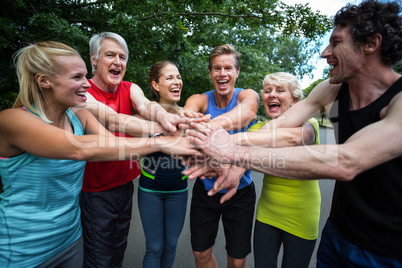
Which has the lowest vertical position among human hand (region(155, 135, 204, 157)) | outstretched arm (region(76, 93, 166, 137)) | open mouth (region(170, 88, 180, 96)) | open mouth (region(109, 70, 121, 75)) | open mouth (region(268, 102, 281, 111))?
human hand (region(155, 135, 204, 157))

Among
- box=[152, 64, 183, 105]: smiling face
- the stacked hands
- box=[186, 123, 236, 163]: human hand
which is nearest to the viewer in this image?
box=[186, 123, 236, 163]: human hand

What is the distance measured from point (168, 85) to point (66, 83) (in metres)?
1.42

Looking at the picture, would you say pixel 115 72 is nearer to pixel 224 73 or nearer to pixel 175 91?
pixel 175 91

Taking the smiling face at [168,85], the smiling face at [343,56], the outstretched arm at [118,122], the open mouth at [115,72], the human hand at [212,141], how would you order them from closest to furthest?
the smiling face at [343,56], the human hand at [212,141], the outstretched arm at [118,122], the open mouth at [115,72], the smiling face at [168,85]

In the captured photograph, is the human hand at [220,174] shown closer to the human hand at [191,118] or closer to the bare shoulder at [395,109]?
the human hand at [191,118]

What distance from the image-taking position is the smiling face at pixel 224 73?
8.37ft

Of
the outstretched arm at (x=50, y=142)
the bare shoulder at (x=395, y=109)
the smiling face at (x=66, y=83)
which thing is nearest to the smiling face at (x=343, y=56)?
the bare shoulder at (x=395, y=109)

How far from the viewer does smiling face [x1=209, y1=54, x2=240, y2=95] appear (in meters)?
2.55

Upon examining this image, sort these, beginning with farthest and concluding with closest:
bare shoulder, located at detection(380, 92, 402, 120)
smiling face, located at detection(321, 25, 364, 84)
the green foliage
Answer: the green foliage
smiling face, located at detection(321, 25, 364, 84)
bare shoulder, located at detection(380, 92, 402, 120)

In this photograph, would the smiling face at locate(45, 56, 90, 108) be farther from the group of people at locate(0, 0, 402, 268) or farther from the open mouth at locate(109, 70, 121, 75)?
the open mouth at locate(109, 70, 121, 75)

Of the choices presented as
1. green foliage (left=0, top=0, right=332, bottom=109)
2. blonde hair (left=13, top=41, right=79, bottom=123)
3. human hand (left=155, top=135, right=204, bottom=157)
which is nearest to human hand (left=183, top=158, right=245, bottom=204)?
human hand (left=155, top=135, right=204, bottom=157)

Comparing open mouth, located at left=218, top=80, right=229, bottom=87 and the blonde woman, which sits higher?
open mouth, located at left=218, top=80, right=229, bottom=87

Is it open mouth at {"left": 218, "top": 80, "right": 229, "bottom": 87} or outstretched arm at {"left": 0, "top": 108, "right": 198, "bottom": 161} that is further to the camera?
open mouth at {"left": 218, "top": 80, "right": 229, "bottom": 87}

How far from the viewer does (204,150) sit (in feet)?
6.28
